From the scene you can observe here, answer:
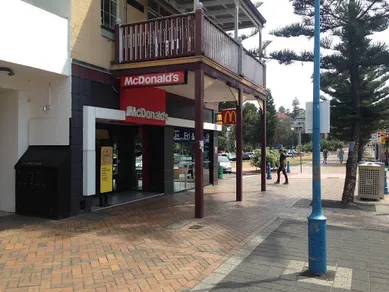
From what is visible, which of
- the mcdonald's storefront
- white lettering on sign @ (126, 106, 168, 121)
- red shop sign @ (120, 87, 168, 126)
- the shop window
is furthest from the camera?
the shop window

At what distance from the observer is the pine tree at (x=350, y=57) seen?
33.9ft

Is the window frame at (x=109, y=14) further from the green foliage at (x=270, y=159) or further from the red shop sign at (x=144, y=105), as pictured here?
the green foliage at (x=270, y=159)

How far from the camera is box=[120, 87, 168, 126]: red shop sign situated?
30.8 ft

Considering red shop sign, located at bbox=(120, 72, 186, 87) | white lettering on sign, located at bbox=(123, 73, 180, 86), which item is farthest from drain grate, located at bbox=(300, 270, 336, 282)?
white lettering on sign, located at bbox=(123, 73, 180, 86)

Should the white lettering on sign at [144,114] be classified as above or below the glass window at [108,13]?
below

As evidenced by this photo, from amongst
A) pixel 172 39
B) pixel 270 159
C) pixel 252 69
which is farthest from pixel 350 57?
pixel 270 159

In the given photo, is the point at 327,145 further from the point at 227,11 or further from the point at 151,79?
the point at 151,79

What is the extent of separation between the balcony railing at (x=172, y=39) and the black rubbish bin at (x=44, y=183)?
115 inches

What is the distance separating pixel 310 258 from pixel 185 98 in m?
8.68

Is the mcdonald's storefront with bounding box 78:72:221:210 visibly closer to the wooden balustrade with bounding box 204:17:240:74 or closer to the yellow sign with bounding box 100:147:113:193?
the yellow sign with bounding box 100:147:113:193

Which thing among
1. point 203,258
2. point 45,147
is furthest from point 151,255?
point 45,147

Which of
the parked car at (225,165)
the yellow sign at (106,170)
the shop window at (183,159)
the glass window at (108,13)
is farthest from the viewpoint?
the parked car at (225,165)

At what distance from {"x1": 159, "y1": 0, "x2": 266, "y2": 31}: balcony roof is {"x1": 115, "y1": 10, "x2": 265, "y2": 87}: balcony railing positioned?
2.26 metres

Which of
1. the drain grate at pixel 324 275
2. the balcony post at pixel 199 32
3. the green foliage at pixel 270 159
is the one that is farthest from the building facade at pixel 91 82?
the green foliage at pixel 270 159
